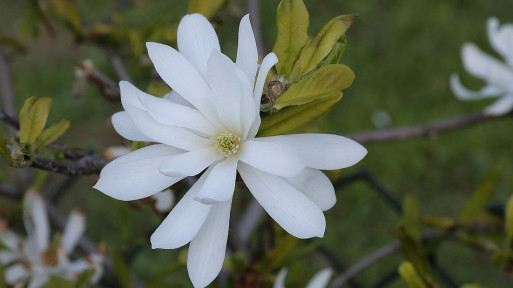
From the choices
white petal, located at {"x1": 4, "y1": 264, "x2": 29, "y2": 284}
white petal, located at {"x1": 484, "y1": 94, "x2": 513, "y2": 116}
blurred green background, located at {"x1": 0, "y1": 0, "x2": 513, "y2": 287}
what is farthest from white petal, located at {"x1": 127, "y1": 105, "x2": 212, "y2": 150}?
blurred green background, located at {"x1": 0, "y1": 0, "x2": 513, "y2": 287}

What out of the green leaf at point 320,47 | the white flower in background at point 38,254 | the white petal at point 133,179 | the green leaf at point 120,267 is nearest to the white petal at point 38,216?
the white flower in background at point 38,254

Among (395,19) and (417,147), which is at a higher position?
(395,19)

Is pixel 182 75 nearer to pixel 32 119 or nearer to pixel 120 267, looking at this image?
pixel 32 119

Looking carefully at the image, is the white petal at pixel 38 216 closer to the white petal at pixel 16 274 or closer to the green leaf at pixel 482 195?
the white petal at pixel 16 274

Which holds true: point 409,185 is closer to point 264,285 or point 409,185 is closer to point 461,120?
point 461,120

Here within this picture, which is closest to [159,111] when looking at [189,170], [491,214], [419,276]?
[189,170]

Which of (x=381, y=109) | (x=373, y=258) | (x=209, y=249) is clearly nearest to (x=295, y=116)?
(x=209, y=249)
